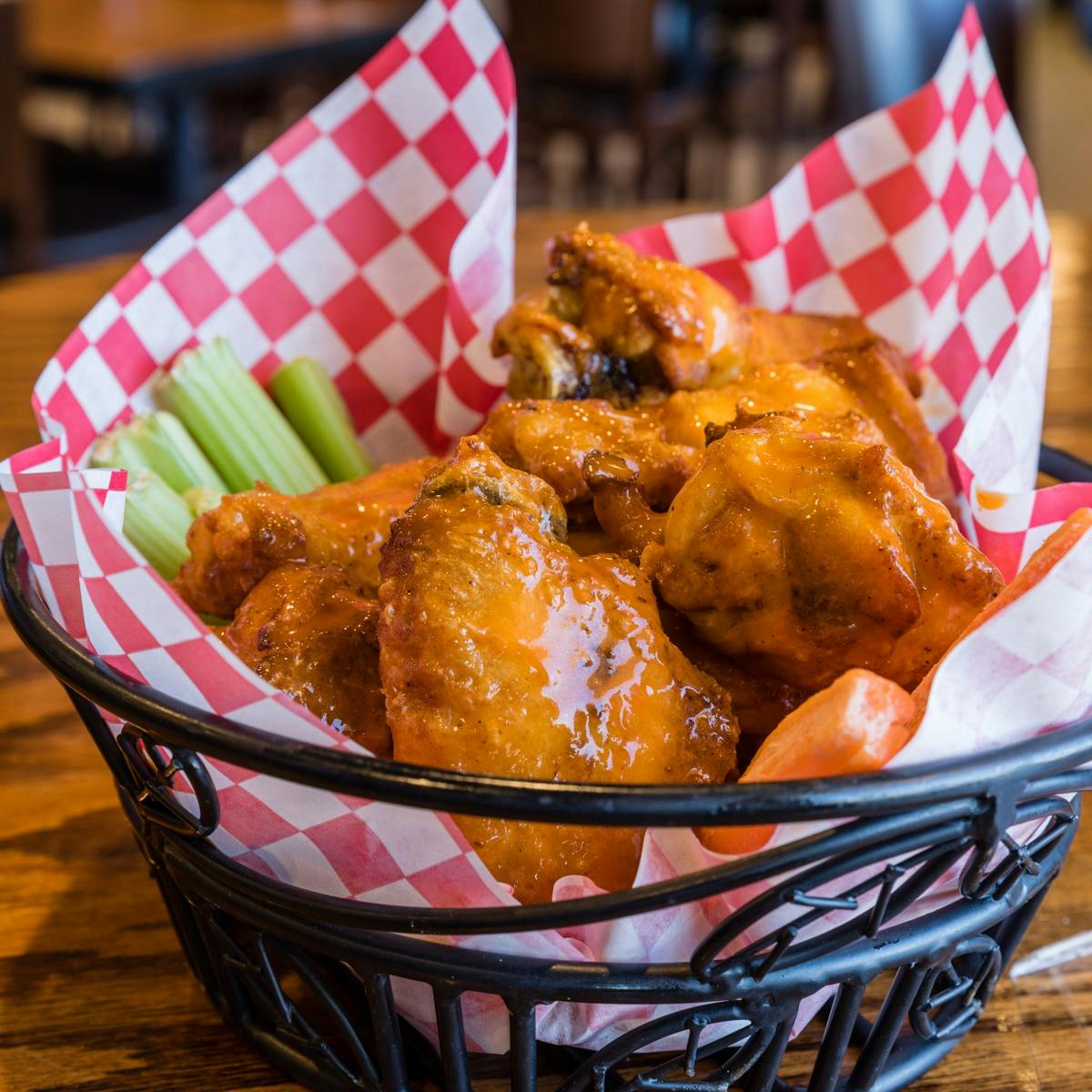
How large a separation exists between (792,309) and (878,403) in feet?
1.35

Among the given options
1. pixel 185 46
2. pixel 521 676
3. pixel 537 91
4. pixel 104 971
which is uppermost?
pixel 521 676

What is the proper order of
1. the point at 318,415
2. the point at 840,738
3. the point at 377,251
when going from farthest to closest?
the point at 377,251 < the point at 318,415 < the point at 840,738

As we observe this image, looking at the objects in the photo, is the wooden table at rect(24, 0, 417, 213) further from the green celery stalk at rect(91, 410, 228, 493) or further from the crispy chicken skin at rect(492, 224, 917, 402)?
the crispy chicken skin at rect(492, 224, 917, 402)

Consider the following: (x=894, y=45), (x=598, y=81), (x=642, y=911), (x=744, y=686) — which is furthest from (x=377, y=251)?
(x=598, y=81)

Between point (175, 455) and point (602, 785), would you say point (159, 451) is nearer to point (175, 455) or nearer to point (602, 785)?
point (175, 455)

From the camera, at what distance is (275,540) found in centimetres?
110

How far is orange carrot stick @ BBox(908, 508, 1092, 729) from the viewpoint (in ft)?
2.73

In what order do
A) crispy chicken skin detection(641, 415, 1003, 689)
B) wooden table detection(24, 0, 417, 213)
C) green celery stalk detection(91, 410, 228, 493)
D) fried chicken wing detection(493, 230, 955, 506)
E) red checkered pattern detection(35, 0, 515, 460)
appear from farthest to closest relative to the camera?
wooden table detection(24, 0, 417, 213) < red checkered pattern detection(35, 0, 515, 460) < green celery stalk detection(91, 410, 228, 493) < fried chicken wing detection(493, 230, 955, 506) < crispy chicken skin detection(641, 415, 1003, 689)

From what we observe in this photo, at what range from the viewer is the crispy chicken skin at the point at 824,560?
90 cm

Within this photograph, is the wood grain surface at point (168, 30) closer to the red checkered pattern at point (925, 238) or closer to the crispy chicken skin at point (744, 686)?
the red checkered pattern at point (925, 238)

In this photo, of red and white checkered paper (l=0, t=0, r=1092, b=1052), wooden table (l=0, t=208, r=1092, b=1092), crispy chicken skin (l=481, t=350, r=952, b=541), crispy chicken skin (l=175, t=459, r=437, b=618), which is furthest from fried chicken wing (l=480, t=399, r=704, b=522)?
wooden table (l=0, t=208, r=1092, b=1092)

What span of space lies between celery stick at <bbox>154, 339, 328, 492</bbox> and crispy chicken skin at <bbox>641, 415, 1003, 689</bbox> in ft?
1.92

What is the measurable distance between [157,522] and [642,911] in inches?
29.2

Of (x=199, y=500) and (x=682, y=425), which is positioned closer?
(x=682, y=425)
